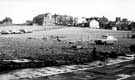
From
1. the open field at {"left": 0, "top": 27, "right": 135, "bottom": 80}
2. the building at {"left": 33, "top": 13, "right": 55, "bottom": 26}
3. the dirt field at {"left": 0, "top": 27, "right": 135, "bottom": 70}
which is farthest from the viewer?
the building at {"left": 33, "top": 13, "right": 55, "bottom": 26}

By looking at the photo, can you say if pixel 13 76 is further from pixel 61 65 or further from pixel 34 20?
pixel 34 20

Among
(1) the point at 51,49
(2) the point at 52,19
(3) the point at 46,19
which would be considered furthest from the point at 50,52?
(2) the point at 52,19

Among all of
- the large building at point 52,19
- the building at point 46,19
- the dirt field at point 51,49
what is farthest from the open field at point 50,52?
the large building at point 52,19

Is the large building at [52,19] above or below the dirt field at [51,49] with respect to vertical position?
above

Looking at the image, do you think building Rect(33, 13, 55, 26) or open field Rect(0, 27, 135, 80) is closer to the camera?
open field Rect(0, 27, 135, 80)

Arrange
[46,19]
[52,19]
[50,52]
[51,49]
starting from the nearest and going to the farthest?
[50,52]
[51,49]
[46,19]
[52,19]

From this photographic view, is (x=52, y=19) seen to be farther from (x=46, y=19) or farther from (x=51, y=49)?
(x=51, y=49)

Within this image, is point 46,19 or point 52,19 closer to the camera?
point 46,19

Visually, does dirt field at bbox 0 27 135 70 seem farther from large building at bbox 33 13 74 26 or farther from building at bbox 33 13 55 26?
large building at bbox 33 13 74 26

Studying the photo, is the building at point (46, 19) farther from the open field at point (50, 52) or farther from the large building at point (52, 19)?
the open field at point (50, 52)

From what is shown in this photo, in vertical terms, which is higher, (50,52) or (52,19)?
(52,19)

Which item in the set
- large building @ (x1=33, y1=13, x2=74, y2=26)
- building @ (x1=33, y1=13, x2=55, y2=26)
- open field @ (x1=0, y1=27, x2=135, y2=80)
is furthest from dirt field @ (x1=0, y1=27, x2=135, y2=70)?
large building @ (x1=33, y1=13, x2=74, y2=26)

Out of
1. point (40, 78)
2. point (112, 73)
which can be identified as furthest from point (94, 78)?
point (40, 78)
